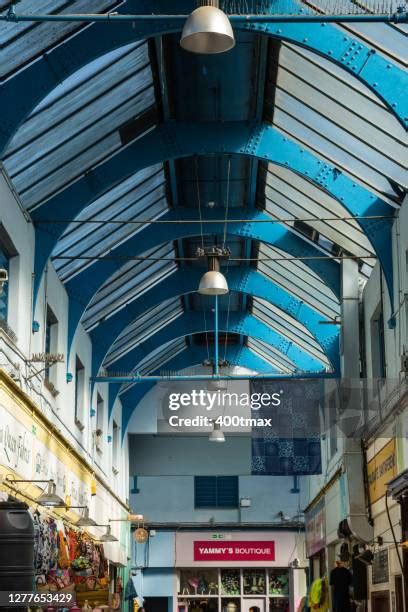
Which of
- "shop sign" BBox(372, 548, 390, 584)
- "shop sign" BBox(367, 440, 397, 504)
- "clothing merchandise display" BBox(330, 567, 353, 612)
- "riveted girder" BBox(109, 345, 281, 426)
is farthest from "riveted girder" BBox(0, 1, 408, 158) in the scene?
"riveted girder" BBox(109, 345, 281, 426)

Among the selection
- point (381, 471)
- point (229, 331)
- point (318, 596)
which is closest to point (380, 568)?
point (381, 471)

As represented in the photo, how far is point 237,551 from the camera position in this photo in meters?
40.2

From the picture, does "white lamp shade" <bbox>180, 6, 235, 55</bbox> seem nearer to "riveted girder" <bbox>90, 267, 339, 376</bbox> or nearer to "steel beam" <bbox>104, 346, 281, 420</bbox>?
"riveted girder" <bbox>90, 267, 339, 376</bbox>

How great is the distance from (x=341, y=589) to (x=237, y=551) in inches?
812

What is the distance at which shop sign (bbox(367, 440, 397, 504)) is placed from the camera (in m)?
17.7

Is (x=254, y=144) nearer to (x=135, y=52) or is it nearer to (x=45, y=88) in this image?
(x=135, y=52)

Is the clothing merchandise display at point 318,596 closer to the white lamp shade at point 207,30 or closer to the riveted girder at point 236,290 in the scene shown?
the riveted girder at point 236,290

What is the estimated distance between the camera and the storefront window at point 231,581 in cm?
4088

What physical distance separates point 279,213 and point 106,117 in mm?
6999

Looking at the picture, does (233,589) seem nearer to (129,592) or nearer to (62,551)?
(129,592)

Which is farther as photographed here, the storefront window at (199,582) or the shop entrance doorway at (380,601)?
the storefront window at (199,582)

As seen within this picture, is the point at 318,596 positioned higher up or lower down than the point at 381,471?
lower down

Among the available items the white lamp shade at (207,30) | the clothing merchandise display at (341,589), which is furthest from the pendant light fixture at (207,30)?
the clothing merchandise display at (341,589)

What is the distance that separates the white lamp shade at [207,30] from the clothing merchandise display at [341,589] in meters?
12.9
